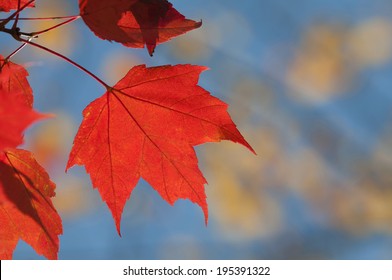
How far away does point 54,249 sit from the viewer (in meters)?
1.04

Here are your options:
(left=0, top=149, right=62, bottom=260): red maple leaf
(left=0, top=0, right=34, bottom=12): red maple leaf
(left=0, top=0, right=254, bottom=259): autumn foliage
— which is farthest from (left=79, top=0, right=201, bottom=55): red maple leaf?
(left=0, top=149, right=62, bottom=260): red maple leaf

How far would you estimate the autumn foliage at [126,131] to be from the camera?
3.33ft

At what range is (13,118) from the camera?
28.4 inches

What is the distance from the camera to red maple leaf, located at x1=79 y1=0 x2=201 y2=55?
3.32 ft

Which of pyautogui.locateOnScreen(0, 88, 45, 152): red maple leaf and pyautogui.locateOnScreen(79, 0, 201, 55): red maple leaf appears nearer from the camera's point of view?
pyautogui.locateOnScreen(0, 88, 45, 152): red maple leaf

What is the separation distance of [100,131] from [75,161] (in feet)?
0.28

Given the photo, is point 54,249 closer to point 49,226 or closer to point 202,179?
point 49,226

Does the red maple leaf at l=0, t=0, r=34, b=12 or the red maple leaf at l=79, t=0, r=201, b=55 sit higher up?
the red maple leaf at l=0, t=0, r=34, b=12

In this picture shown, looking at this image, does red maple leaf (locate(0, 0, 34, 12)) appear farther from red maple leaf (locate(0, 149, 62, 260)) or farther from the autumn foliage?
red maple leaf (locate(0, 149, 62, 260))

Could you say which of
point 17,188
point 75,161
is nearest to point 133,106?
point 75,161

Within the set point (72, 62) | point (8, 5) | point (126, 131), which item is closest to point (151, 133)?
point (126, 131)

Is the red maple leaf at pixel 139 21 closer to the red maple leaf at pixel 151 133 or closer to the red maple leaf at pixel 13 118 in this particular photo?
the red maple leaf at pixel 151 133

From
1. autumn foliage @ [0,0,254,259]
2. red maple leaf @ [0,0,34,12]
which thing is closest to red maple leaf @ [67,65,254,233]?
autumn foliage @ [0,0,254,259]

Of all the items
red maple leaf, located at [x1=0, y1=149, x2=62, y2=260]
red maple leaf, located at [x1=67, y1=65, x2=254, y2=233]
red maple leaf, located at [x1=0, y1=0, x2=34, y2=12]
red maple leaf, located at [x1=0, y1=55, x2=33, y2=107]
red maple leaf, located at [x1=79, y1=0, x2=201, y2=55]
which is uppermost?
red maple leaf, located at [x1=0, y1=0, x2=34, y2=12]
